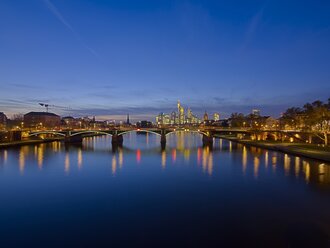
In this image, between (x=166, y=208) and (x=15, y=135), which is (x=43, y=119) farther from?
(x=166, y=208)

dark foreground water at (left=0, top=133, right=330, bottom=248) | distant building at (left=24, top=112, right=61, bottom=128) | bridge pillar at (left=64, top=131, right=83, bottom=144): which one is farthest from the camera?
distant building at (left=24, top=112, right=61, bottom=128)

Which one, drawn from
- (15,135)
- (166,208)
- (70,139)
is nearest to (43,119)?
(70,139)

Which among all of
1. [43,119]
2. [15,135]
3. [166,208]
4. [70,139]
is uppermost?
[43,119]

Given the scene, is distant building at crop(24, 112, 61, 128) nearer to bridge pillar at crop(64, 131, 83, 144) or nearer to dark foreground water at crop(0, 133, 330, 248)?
bridge pillar at crop(64, 131, 83, 144)

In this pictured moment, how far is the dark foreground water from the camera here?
1312 centimetres

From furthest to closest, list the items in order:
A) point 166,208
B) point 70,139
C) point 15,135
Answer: point 70,139
point 15,135
point 166,208

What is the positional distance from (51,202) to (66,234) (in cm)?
642

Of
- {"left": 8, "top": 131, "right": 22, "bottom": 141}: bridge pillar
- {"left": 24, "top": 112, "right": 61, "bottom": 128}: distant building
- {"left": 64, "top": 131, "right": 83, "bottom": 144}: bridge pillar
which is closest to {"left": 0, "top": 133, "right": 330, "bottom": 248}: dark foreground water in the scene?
{"left": 8, "top": 131, "right": 22, "bottom": 141}: bridge pillar

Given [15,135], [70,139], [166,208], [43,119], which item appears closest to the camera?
[166,208]

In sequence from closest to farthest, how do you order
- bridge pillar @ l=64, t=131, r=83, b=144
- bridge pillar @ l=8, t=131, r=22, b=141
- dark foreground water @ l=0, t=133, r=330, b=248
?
dark foreground water @ l=0, t=133, r=330, b=248 < bridge pillar @ l=8, t=131, r=22, b=141 < bridge pillar @ l=64, t=131, r=83, b=144

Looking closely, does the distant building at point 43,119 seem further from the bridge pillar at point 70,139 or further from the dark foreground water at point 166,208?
the dark foreground water at point 166,208

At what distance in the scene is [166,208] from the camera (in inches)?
705

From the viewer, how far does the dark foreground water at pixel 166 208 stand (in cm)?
1312

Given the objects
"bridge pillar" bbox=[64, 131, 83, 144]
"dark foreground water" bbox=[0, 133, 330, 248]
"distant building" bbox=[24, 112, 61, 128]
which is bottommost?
"dark foreground water" bbox=[0, 133, 330, 248]
